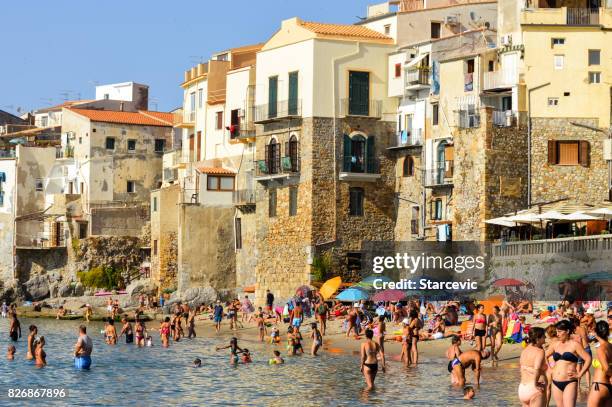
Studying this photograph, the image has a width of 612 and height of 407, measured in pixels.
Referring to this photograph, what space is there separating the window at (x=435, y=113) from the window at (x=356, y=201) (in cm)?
422

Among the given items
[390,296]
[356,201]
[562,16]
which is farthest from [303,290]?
[562,16]

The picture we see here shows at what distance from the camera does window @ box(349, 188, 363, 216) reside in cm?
5406

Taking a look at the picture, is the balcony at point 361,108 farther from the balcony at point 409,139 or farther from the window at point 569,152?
the window at point 569,152

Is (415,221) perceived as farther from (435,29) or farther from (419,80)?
(435,29)

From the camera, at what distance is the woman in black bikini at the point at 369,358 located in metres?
29.9

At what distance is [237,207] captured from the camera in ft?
202

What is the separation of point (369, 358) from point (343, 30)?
1048 inches

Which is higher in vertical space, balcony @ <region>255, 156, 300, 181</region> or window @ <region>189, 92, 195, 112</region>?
window @ <region>189, 92, 195, 112</region>

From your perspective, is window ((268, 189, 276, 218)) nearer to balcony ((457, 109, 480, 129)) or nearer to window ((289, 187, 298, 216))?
window ((289, 187, 298, 216))

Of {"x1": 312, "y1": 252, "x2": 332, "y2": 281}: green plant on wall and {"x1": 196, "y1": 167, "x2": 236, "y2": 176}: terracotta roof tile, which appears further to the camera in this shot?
{"x1": 196, "y1": 167, "x2": 236, "y2": 176}: terracotta roof tile

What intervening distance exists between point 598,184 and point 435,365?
14.5 meters

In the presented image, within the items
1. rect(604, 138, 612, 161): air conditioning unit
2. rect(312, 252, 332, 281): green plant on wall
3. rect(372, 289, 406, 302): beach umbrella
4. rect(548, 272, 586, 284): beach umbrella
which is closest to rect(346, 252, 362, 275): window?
rect(312, 252, 332, 281): green plant on wall

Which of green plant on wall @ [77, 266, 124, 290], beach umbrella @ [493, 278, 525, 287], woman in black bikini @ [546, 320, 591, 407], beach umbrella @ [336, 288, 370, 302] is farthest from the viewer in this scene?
green plant on wall @ [77, 266, 124, 290]

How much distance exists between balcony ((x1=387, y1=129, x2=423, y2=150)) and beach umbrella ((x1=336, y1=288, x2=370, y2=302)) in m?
7.30
